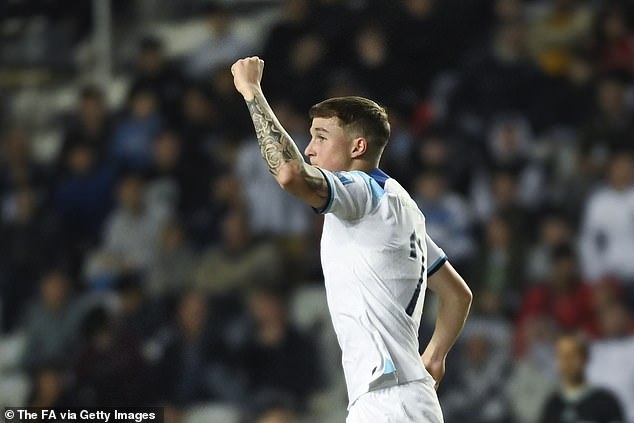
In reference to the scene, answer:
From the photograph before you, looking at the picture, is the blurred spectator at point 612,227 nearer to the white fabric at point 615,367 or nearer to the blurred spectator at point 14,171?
the white fabric at point 615,367

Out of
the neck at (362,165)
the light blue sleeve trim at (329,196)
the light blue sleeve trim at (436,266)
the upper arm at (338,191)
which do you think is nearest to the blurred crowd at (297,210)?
the light blue sleeve trim at (436,266)

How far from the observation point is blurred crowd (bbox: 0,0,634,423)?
→ 32.5ft

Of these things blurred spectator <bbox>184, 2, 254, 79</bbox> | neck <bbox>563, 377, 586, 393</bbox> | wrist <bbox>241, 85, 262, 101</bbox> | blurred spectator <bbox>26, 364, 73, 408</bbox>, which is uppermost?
blurred spectator <bbox>184, 2, 254, 79</bbox>

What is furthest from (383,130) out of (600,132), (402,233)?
(600,132)

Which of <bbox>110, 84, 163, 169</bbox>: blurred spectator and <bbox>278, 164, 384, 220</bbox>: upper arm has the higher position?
<bbox>110, 84, 163, 169</bbox>: blurred spectator

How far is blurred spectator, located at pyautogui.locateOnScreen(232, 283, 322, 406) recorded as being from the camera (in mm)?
10094

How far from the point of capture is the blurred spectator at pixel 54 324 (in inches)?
439

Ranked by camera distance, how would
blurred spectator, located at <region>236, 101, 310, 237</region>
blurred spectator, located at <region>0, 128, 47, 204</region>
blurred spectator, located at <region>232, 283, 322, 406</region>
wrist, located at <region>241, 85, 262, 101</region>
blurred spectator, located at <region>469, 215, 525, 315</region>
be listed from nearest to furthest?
1. wrist, located at <region>241, 85, 262, 101</region>
2. blurred spectator, located at <region>232, 283, 322, 406</region>
3. blurred spectator, located at <region>469, 215, 525, 315</region>
4. blurred spectator, located at <region>236, 101, 310, 237</region>
5. blurred spectator, located at <region>0, 128, 47, 204</region>

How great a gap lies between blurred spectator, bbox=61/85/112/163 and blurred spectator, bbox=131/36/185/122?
38 centimetres

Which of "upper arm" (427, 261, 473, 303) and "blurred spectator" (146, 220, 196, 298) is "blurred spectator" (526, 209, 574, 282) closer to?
"blurred spectator" (146, 220, 196, 298)

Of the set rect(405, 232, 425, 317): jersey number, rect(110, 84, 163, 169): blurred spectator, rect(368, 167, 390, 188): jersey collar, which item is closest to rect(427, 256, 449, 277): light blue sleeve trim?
rect(405, 232, 425, 317): jersey number

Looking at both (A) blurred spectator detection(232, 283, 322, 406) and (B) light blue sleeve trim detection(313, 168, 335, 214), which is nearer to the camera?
(B) light blue sleeve trim detection(313, 168, 335, 214)

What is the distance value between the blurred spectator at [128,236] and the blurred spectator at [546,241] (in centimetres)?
317

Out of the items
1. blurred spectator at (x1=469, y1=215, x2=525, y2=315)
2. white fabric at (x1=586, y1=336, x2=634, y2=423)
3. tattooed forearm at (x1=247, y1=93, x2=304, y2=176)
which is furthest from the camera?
blurred spectator at (x1=469, y1=215, x2=525, y2=315)
